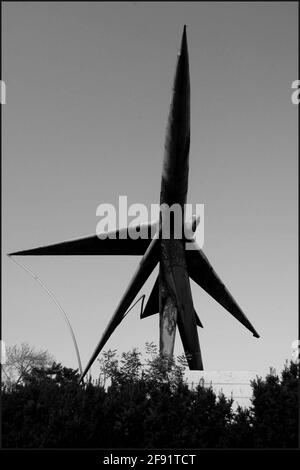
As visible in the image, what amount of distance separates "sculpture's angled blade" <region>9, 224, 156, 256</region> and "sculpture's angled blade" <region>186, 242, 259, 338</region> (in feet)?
6.84

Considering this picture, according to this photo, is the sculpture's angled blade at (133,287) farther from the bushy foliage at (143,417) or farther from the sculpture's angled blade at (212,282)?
the bushy foliage at (143,417)

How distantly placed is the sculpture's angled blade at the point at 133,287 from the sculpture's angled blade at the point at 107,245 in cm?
111

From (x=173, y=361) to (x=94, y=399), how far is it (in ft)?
12.6

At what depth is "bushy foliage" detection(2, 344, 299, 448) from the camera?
11469 mm

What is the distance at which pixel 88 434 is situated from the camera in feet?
38.2

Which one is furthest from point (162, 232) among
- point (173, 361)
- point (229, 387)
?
point (229, 387)

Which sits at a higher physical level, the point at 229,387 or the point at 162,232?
the point at 162,232

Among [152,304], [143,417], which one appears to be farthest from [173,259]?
[143,417]

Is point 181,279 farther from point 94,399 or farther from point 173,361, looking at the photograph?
point 94,399

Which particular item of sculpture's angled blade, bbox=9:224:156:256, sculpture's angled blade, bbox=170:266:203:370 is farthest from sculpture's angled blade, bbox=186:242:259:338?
sculpture's angled blade, bbox=9:224:156:256

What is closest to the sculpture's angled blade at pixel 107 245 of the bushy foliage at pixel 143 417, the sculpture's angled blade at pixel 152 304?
the sculpture's angled blade at pixel 152 304

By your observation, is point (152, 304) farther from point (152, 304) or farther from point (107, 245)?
point (107, 245)

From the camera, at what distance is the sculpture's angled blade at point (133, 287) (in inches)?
634

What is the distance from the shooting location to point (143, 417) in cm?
1215
